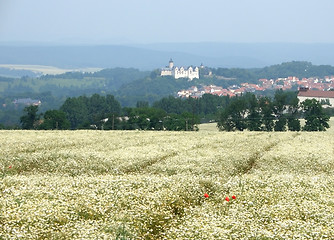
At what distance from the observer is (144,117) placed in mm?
108000

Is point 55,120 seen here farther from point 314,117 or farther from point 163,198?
point 163,198

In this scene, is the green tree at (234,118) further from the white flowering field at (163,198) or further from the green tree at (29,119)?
the white flowering field at (163,198)

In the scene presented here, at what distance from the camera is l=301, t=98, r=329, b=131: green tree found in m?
102

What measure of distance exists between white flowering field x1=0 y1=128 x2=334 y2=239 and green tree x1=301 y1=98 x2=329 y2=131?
68.8m

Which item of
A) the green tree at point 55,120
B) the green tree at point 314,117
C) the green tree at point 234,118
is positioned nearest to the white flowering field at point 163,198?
the green tree at point 55,120

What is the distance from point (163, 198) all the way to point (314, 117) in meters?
89.6

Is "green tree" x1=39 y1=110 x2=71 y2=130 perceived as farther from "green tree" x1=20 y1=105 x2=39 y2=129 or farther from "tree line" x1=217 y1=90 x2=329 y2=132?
"tree line" x1=217 y1=90 x2=329 y2=132

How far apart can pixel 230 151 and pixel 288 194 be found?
16.8m

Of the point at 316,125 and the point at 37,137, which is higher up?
the point at 37,137

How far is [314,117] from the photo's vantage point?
104m

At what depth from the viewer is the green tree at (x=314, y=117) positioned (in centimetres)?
10230

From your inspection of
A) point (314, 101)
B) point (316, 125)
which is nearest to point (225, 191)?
point (316, 125)

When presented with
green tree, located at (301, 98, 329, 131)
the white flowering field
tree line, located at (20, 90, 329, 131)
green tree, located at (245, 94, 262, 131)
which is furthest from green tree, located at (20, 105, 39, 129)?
the white flowering field

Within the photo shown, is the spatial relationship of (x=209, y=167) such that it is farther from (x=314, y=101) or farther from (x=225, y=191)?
(x=314, y=101)
